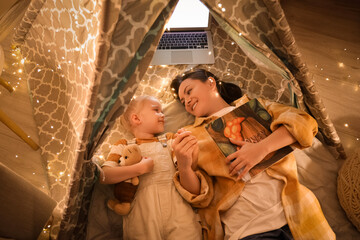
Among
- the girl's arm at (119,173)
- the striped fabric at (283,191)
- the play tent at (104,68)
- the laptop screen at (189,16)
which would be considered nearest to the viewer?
the play tent at (104,68)

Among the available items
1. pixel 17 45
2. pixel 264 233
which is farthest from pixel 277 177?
pixel 17 45

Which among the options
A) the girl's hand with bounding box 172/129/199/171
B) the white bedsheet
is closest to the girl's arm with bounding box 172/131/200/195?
the girl's hand with bounding box 172/129/199/171

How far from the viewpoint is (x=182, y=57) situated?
5.50ft

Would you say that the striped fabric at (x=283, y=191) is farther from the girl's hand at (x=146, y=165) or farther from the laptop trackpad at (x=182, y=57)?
the laptop trackpad at (x=182, y=57)

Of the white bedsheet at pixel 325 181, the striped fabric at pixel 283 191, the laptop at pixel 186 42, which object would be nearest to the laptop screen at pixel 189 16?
the laptop at pixel 186 42

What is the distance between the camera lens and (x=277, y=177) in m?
1.05

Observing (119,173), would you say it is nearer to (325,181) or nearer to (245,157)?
(245,157)

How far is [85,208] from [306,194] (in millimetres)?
973

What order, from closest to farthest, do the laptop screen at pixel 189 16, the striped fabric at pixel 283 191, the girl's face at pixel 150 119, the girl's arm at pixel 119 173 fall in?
the striped fabric at pixel 283 191
the girl's arm at pixel 119 173
the girl's face at pixel 150 119
the laptop screen at pixel 189 16

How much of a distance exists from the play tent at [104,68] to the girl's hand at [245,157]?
35 centimetres

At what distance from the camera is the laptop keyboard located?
1709 millimetres

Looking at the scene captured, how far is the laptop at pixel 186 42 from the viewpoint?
1661 millimetres

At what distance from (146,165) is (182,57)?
0.86 meters

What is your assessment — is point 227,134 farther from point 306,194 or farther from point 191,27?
point 191,27
